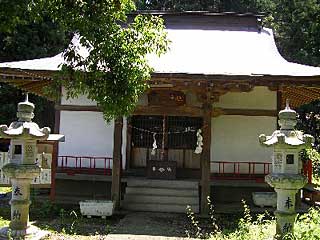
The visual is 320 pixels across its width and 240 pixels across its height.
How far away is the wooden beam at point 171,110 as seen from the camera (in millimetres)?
10977

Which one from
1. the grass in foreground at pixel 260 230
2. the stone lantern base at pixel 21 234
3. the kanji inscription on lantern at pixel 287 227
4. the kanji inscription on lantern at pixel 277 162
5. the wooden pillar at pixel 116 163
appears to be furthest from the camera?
the wooden pillar at pixel 116 163

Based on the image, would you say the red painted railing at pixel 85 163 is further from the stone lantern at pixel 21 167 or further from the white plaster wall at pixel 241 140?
the stone lantern at pixel 21 167

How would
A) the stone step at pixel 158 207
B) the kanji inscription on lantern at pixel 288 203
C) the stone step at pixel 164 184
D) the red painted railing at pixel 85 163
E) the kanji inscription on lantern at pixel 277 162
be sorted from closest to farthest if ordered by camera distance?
1. the kanji inscription on lantern at pixel 288 203
2. the kanji inscription on lantern at pixel 277 162
3. the stone step at pixel 158 207
4. the stone step at pixel 164 184
5. the red painted railing at pixel 85 163

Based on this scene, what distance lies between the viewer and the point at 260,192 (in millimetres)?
11203

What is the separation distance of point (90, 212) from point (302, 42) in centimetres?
1930

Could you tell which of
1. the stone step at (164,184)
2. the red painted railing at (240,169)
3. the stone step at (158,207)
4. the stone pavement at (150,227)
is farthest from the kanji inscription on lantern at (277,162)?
the red painted railing at (240,169)

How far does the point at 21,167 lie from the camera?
24.2 ft

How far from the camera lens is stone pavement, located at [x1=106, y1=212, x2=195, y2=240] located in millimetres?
8297

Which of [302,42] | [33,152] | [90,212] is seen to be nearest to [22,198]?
[33,152]

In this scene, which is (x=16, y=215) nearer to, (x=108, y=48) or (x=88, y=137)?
(x=108, y=48)

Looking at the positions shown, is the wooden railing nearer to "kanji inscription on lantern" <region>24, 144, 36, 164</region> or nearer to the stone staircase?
the stone staircase

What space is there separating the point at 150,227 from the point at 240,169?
4114 mm

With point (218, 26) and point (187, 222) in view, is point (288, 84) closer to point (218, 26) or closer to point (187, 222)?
point (187, 222)

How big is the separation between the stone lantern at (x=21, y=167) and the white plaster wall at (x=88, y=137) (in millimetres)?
4808
